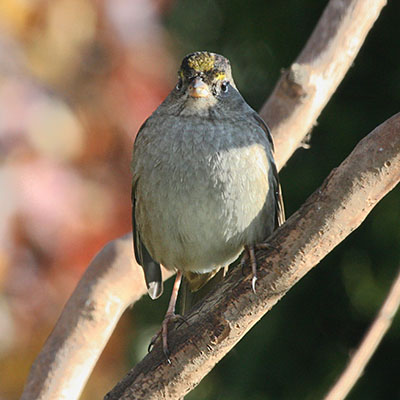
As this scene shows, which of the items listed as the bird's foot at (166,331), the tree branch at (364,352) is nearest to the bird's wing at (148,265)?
the bird's foot at (166,331)

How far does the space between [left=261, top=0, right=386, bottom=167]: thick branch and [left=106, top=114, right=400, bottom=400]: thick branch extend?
0.83 metres

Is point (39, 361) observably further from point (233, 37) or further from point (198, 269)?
point (233, 37)

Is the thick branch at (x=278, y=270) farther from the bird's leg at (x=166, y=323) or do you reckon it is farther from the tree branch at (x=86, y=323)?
the tree branch at (x=86, y=323)

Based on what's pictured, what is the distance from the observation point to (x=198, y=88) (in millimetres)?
2457

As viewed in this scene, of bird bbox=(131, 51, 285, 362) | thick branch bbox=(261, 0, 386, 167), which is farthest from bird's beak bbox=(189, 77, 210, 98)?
thick branch bbox=(261, 0, 386, 167)

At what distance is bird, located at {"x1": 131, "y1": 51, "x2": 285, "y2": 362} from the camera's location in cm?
241

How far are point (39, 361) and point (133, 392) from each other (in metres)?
0.56

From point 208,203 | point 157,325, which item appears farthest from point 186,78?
point 157,325

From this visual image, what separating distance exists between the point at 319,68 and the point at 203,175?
2.24 feet

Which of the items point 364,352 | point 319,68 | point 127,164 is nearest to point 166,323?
point 364,352

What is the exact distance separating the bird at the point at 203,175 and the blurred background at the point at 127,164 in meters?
0.30

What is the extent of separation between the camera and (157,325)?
3.33m

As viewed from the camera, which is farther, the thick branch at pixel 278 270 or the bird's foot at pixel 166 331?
the bird's foot at pixel 166 331

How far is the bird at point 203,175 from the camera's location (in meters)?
Answer: 2.41
